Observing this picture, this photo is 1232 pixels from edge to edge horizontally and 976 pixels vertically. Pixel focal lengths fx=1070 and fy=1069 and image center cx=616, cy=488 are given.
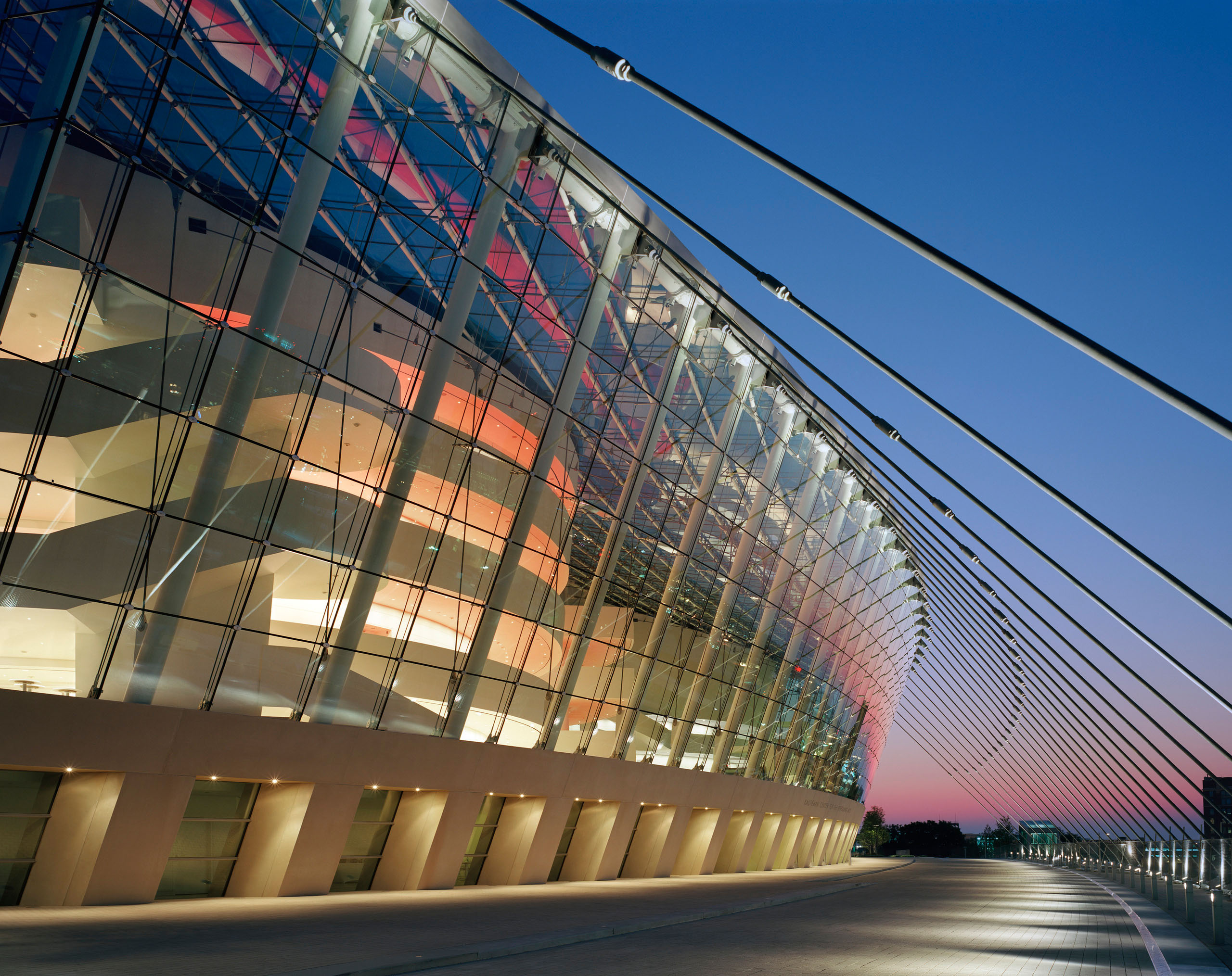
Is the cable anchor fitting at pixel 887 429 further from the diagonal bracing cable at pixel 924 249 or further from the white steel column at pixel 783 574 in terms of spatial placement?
the white steel column at pixel 783 574

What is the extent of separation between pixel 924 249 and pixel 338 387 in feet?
43.1

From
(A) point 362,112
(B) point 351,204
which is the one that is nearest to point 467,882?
(B) point 351,204

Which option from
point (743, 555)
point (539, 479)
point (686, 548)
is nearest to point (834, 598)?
point (743, 555)

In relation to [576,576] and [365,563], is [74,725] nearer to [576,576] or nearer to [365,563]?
[365,563]

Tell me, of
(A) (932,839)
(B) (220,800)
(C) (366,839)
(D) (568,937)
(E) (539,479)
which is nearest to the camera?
(D) (568,937)

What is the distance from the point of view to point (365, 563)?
19.9 meters

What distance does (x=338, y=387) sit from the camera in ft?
63.1

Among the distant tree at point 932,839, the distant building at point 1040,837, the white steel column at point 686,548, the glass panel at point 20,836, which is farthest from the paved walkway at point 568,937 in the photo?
the distant tree at point 932,839

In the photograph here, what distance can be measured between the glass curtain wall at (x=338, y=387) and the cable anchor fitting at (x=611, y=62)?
7.27m

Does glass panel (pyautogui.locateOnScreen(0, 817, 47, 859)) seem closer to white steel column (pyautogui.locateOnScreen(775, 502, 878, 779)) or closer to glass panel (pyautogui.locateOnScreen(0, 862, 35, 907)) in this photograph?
glass panel (pyautogui.locateOnScreen(0, 862, 35, 907))

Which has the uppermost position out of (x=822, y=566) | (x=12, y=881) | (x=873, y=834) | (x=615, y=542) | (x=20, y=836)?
(x=822, y=566)

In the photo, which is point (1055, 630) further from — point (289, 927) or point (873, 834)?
point (873, 834)

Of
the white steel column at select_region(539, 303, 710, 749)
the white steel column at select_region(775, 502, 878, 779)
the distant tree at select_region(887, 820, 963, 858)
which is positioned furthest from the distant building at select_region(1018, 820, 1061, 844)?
the white steel column at select_region(539, 303, 710, 749)

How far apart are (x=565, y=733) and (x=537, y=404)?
806 centimetres
